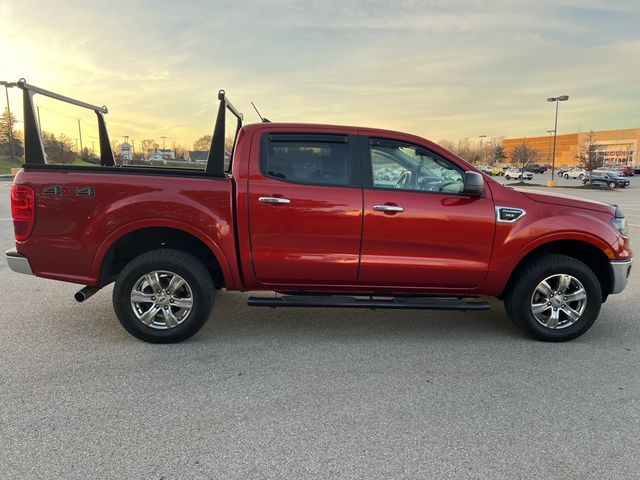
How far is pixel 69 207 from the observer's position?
3963 mm

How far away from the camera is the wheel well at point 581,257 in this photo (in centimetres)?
432

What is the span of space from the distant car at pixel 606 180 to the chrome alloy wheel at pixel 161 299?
3905 cm

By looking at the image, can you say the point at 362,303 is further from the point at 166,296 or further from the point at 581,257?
the point at 581,257

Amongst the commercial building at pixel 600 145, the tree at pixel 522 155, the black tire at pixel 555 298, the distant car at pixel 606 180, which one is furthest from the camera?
the commercial building at pixel 600 145

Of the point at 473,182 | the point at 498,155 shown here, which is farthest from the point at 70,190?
the point at 498,155

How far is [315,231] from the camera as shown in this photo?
4051mm

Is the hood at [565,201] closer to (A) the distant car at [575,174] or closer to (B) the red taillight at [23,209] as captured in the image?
(B) the red taillight at [23,209]

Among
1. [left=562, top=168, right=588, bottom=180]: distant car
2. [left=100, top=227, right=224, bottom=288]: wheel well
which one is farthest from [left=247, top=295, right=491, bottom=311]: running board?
[left=562, top=168, right=588, bottom=180]: distant car

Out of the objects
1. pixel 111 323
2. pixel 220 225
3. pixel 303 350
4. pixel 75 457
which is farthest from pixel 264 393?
pixel 111 323

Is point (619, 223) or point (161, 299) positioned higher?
point (619, 223)

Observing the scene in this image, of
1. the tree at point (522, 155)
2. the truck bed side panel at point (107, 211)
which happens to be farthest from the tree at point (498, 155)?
the truck bed side panel at point (107, 211)

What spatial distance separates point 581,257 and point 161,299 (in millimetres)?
4001

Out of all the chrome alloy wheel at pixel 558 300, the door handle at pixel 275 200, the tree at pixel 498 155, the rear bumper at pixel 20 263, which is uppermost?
the tree at pixel 498 155

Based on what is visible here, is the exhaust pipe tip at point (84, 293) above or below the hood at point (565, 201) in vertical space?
below
